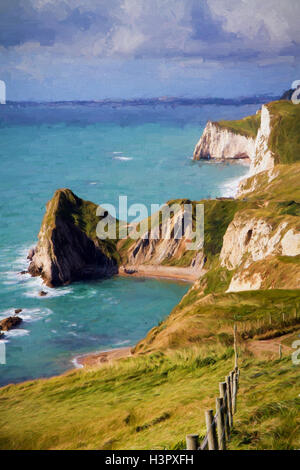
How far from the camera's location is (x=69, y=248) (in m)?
117

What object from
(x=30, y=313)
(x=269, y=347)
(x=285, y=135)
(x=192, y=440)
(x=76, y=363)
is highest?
(x=285, y=135)

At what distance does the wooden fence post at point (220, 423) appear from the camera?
15383 millimetres

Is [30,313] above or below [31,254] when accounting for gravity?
below

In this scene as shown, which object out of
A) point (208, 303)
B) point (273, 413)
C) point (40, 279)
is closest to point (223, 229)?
point (40, 279)

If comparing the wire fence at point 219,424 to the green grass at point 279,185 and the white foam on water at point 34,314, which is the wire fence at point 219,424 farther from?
the green grass at point 279,185

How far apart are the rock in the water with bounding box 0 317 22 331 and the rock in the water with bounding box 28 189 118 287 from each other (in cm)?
1861

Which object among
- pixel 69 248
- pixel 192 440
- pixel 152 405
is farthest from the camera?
pixel 69 248

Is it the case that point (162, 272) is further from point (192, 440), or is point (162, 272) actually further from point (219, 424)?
point (192, 440)

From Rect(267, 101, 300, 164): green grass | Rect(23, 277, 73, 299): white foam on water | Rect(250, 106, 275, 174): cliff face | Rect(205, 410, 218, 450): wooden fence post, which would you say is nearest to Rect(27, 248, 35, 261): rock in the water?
Rect(23, 277, 73, 299): white foam on water

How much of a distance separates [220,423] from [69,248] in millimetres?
102683

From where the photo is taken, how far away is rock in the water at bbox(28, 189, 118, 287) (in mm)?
113000

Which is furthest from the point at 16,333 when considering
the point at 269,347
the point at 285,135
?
the point at 285,135

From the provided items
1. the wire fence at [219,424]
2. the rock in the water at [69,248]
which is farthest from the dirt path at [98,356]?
the wire fence at [219,424]

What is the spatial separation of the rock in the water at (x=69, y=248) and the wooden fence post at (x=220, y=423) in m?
97.7
